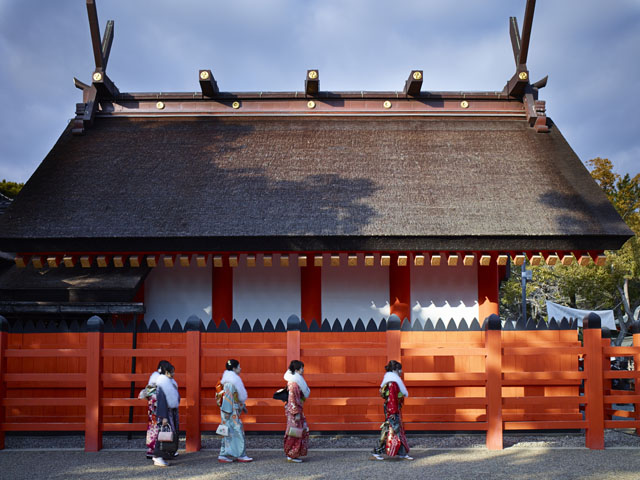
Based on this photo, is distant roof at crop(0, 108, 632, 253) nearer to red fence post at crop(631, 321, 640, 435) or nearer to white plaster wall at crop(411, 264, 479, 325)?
white plaster wall at crop(411, 264, 479, 325)

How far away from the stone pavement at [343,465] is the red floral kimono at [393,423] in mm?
163

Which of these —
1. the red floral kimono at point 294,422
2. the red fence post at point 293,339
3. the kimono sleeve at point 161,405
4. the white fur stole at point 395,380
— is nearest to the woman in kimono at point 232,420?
the red floral kimono at point 294,422

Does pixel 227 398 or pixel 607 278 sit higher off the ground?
pixel 607 278

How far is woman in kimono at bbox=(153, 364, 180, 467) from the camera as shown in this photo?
6.33 m

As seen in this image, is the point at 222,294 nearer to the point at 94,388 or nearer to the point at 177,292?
the point at 177,292

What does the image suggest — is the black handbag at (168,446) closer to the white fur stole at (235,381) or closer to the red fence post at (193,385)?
the red fence post at (193,385)

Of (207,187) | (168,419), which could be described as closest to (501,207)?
(207,187)

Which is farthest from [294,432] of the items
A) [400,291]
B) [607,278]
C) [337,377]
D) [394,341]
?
[607,278]

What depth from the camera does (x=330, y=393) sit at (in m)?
7.95

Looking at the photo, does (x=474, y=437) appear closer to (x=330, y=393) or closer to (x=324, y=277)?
(x=330, y=393)

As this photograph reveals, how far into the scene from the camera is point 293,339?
7172 mm

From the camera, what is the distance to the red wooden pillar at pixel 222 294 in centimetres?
938

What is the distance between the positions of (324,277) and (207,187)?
254 cm

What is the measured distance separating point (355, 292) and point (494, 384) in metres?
3.13
